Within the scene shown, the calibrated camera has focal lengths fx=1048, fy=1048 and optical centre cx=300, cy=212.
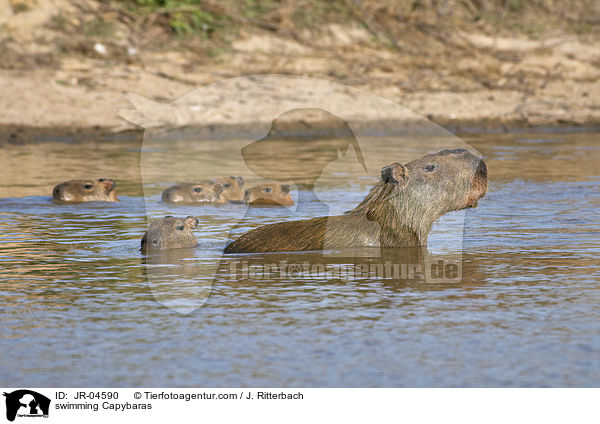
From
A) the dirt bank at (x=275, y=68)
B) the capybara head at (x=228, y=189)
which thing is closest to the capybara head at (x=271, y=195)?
the capybara head at (x=228, y=189)

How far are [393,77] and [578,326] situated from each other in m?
13.3

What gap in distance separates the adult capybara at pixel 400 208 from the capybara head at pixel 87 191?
12.3 feet

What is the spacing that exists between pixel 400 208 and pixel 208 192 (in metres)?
4.21

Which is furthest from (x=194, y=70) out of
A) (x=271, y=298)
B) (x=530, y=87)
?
(x=271, y=298)

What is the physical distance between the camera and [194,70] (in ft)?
59.2

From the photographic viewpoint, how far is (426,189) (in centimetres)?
775

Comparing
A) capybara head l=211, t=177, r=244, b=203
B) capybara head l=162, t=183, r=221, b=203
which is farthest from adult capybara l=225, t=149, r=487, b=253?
capybara head l=211, t=177, r=244, b=203

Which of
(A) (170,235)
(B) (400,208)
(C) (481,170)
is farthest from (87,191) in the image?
(C) (481,170)

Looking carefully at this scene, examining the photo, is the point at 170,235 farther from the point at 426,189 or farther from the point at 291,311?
the point at 291,311

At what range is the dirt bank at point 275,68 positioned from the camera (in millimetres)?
16703
